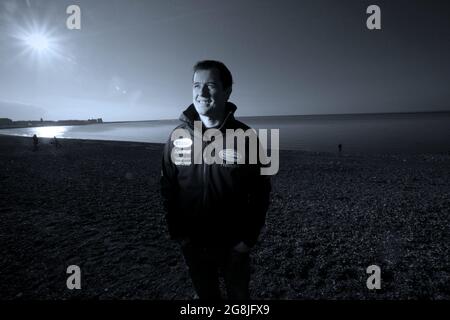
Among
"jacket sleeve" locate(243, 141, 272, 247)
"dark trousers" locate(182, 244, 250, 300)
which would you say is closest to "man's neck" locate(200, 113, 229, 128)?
"jacket sleeve" locate(243, 141, 272, 247)

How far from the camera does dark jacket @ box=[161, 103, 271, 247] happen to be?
3008mm

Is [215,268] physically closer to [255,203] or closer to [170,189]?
[255,203]

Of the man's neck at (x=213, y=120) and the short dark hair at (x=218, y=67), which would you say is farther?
the man's neck at (x=213, y=120)

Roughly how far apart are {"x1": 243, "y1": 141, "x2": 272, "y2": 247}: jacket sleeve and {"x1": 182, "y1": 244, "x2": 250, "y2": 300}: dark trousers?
0.30 metres

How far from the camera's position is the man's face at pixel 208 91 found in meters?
2.82

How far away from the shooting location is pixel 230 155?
2.94 m

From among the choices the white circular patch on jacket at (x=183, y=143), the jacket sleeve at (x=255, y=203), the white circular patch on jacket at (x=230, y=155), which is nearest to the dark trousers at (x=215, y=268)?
the jacket sleeve at (x=255, y=203)

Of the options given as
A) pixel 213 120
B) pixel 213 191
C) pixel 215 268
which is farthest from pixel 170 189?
pixel 215 268

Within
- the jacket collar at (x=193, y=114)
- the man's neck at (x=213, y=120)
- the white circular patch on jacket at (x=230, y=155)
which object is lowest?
the white circular patch on jacket at (x=230, y=155)

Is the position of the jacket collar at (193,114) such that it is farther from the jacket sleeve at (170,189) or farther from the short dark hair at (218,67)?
the jacket sleeve at (170,189)

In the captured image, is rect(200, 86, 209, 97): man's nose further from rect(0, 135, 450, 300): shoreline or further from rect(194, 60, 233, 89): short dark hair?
rect(0, 135, 450, 300): shoreline

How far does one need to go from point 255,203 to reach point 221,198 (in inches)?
16.7

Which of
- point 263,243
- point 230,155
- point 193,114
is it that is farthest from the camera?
point 263,243
